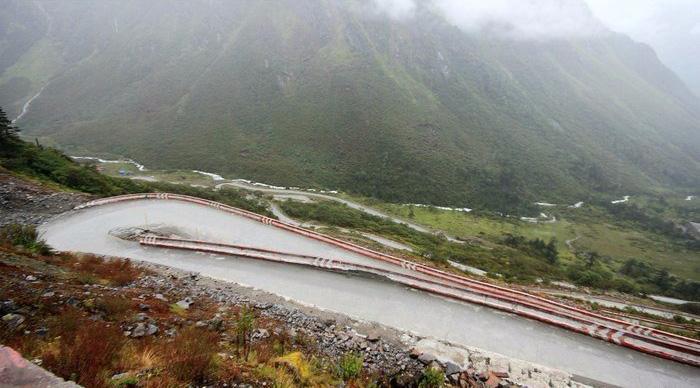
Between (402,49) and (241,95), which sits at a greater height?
(402,49)

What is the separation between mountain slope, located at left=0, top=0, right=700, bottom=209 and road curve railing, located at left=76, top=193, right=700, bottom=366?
79.0 metres

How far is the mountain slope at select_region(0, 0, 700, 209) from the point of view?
105375mm

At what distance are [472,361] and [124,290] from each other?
833 centimetres

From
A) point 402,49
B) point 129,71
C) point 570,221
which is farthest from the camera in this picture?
point 402,49

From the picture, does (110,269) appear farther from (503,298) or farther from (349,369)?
(503,298)

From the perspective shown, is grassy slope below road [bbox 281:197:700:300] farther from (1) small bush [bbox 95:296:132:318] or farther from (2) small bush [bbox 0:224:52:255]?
(1) small bush [bbox 95:296:132:318]

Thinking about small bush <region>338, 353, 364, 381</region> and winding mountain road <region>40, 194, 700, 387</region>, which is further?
winding mountain road <region>40, 194, 700, 387</region>

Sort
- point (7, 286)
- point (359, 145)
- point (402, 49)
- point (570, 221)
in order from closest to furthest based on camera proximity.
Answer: point (7, 286) < point (570, 221) < point (359, 145) < point (402, 49)

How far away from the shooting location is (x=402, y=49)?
166m

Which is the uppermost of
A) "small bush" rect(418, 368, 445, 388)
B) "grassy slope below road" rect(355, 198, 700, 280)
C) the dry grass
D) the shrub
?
"grassy slope below road" rect(355, 198, 700, 280)

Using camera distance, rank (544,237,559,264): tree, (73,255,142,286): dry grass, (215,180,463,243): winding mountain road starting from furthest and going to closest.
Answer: (215,180,463,243): winding mountain road < (544,237,559,264): tree < (73,255,142,286): dry grass

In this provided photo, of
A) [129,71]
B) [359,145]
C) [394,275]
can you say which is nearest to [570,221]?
[359,145]

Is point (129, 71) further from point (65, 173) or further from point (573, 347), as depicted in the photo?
point (573, 347)

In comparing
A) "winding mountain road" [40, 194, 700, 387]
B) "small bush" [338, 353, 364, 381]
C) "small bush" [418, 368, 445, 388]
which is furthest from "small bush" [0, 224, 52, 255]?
"small bush" [418, 368, 445, 388]
